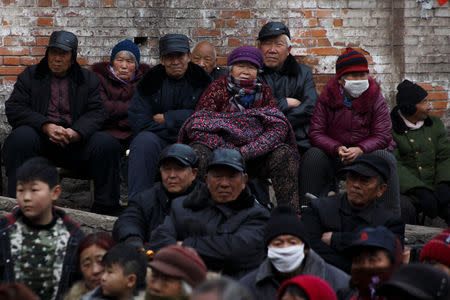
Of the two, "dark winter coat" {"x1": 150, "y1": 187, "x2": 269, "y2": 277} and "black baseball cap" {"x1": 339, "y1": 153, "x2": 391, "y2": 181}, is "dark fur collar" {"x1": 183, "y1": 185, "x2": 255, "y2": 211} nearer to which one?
"dark winter coat" {"x1": 150, "y1": 187, "x2": 269, "y2": 277}

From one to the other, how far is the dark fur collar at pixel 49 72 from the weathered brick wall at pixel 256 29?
0.87 metres

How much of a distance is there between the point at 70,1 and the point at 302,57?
2.39 meters

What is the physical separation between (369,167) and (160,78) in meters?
2.19

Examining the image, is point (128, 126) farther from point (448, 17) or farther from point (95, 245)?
point (448, 17)

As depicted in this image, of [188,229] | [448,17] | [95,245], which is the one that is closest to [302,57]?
[448,17]

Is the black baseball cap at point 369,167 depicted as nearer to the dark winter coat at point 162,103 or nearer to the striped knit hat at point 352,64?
the striped knit hat at point 352,64

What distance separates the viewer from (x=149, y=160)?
615 centimetres

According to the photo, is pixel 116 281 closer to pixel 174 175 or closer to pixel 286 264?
pixel 286 264

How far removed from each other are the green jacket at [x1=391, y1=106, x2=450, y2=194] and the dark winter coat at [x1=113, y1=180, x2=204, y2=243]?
7.42 feet

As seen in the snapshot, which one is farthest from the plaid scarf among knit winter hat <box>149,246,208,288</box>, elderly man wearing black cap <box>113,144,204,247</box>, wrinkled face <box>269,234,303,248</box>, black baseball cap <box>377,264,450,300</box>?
black baseball cap <box>377,264,450,300</box>

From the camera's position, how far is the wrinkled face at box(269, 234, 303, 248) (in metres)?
4.41

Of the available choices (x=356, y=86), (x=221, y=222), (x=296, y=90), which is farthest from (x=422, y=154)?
(x=221, y=222)

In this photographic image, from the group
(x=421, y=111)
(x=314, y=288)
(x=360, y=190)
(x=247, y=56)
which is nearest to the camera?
(x=314, y=288)

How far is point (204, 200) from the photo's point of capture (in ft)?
16.3
